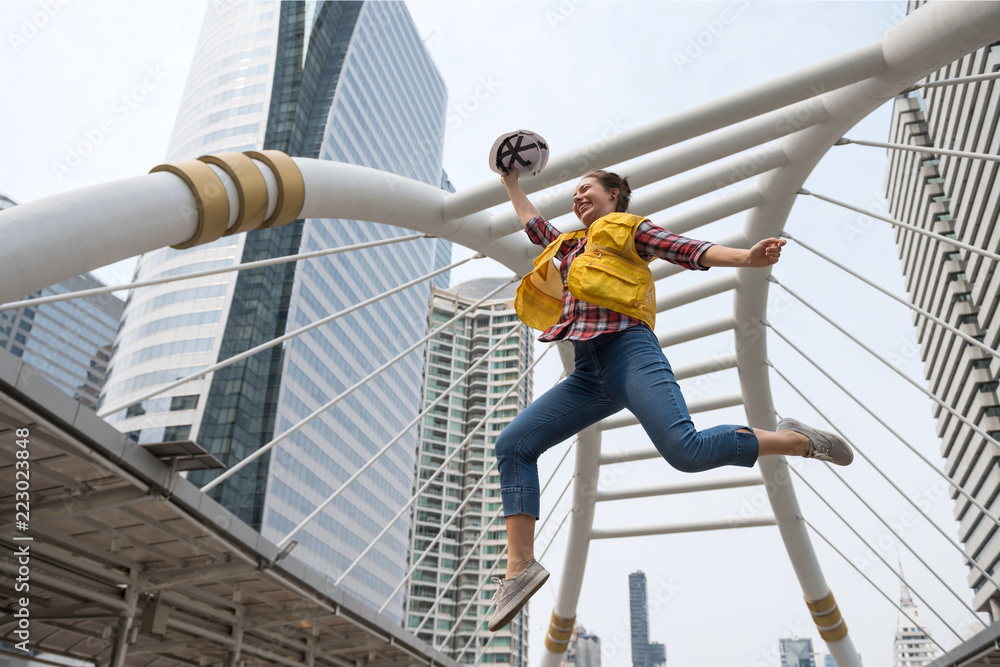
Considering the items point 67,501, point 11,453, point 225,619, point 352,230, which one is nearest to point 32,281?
point 11,453

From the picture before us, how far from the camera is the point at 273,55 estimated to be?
76938mm

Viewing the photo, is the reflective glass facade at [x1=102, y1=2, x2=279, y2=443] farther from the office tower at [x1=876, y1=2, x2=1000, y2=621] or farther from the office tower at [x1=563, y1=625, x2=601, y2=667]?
the office tower at [x1=563, y1=625, x2=601, y2=667]

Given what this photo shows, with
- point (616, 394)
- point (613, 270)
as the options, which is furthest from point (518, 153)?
point (616, 394)

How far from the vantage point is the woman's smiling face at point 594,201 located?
4.25 meters

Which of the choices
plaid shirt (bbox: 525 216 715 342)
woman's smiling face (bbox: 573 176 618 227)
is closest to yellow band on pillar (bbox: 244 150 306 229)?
woman's smiling face (bbox: 573 176 618 227)

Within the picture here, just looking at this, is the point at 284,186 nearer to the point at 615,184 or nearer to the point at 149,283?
the point at 149,283

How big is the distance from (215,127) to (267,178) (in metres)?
73.3

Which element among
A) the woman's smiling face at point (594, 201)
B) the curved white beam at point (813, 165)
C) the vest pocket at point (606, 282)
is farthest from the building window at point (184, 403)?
the vest pocket at point (606, 282)

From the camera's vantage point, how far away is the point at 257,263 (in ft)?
24.6

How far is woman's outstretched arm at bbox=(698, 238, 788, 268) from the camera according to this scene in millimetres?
3396

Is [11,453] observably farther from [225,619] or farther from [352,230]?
Answer: [352,230]

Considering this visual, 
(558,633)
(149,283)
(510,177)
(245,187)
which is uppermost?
(245,187)

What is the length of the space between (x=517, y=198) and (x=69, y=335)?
115499 mm

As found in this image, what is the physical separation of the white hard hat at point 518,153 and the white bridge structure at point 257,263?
2.64 meters
